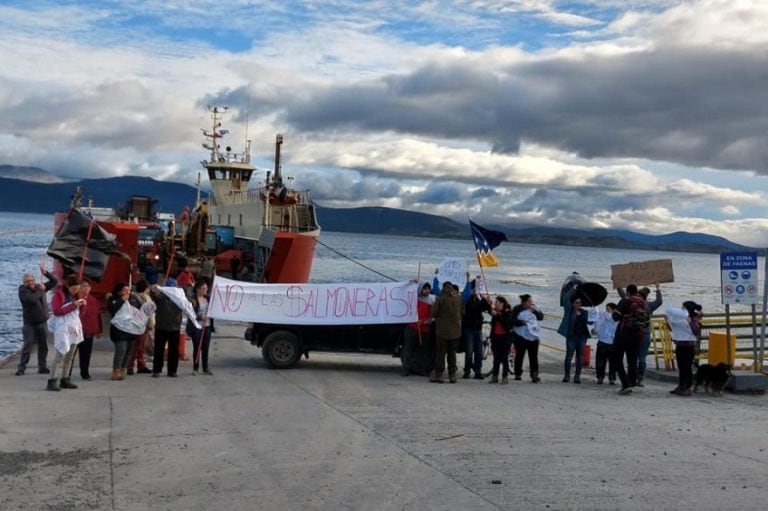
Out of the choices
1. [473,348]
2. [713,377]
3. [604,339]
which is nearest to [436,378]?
[473,348]

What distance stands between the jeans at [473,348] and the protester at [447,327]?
64cm

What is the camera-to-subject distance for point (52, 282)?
47.4 ft

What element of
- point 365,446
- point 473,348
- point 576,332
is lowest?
point 365,446

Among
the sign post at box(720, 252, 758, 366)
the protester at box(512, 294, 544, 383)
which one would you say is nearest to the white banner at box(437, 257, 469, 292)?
the protester at box(512, 294, 544, 383)

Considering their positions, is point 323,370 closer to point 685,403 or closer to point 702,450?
point 685,403

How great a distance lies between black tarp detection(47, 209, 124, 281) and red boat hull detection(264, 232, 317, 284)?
1238cm

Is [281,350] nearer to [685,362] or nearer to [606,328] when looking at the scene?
[606,328]

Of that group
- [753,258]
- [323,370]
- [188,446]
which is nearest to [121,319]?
[323,370]

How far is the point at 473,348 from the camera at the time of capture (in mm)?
15258

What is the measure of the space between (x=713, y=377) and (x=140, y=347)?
964 cm

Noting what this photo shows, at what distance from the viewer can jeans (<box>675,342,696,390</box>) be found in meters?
14.2

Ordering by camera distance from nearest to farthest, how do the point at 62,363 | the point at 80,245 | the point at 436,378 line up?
the point at 62,363 < the point at 436,378 < the point at 80,245

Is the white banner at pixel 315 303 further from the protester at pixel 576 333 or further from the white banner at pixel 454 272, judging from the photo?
the protester at pixel 576 333

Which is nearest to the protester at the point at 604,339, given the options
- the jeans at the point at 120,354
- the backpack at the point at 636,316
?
the backpack at the point at 636,316
